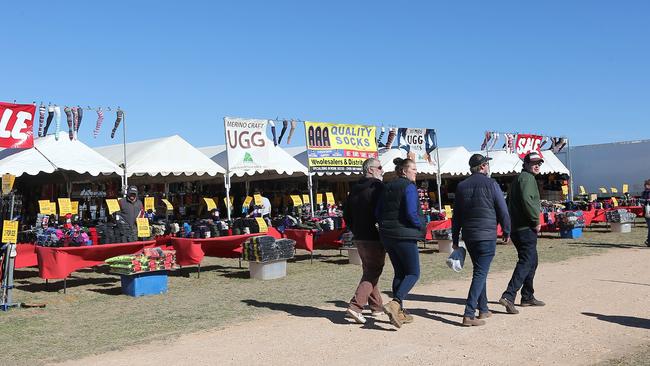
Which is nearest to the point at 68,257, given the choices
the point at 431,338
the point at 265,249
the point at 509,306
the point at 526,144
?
the point at 265,249

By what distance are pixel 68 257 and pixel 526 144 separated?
18.7 meters

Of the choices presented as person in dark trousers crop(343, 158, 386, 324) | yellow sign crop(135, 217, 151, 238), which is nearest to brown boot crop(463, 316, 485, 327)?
person in dark trousers crop(343, 158, 386, 324)

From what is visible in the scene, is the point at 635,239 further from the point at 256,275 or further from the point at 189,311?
the point at 189,311

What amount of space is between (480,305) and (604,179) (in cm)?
2510

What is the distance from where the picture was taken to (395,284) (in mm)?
5852

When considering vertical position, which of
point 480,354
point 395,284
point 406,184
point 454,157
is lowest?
point 480,354

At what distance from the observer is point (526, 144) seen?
76.6 ft

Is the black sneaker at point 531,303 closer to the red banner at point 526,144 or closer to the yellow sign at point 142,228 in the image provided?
the yellow sign at point 142,228

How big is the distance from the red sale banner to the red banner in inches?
673

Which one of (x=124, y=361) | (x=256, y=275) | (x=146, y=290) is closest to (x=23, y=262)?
(x=146, y=290)

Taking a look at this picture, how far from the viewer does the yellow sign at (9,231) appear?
752cm

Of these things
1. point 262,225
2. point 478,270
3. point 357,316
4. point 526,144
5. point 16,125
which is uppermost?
point 526,144

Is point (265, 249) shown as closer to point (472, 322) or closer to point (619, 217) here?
point (472, 322)

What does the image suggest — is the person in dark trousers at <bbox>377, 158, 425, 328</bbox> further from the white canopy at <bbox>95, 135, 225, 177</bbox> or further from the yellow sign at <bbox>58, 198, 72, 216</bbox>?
the white canopy at <bbox>95, 135, 225, 177</bbox>
